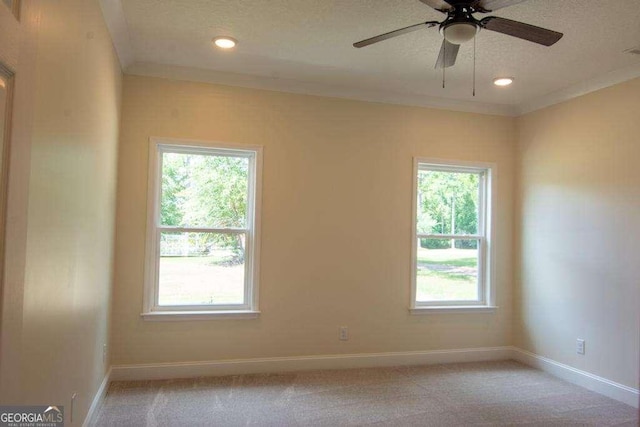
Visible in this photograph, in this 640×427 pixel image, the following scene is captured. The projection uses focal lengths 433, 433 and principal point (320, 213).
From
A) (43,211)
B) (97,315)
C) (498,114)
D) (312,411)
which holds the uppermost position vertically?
(498,114)

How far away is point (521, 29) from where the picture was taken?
7.49ft

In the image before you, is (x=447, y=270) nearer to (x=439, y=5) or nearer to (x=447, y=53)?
(x=447, y=53)

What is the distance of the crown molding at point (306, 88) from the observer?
3.67 meters

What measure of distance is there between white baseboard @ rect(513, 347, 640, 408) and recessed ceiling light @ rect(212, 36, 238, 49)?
3.97 meters

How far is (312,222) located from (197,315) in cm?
130

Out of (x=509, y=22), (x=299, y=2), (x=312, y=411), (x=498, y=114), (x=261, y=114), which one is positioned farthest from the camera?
(x=498, y=114)

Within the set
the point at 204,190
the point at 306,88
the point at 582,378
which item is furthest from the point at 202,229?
the point at 582,378

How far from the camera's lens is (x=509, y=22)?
221cm

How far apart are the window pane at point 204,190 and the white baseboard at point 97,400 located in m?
1.30

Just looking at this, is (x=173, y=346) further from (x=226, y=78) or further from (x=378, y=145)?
(x=378, y=145)

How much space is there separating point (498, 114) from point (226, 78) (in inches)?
112

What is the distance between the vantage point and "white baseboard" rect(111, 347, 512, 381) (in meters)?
3.58

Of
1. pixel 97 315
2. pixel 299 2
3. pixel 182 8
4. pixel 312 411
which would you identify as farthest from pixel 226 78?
pixel 312 411

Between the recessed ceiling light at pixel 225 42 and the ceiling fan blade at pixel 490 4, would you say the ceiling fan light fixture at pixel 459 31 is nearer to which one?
the ceiling fan blade at pixel 490 4
